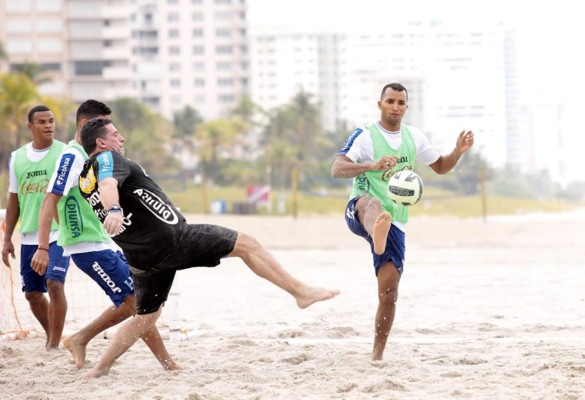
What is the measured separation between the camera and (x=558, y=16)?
3078 inches

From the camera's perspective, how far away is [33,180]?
24.8 ft

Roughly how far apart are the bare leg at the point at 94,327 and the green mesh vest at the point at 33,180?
97 cm

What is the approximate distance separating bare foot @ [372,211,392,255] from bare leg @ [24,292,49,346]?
116 inches

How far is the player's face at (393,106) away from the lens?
263 inches

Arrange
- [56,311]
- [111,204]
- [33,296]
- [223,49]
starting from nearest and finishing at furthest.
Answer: [111,204] < [56,311] < [33,296] < [223,49]

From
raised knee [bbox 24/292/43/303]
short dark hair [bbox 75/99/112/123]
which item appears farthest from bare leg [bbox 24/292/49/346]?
short dark hair [bbox 75/99/112/123]

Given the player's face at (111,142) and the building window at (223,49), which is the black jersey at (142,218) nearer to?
the player's face at (111,142)

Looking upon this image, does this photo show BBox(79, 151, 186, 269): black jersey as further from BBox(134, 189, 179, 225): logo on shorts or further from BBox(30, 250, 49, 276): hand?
BBox(30, 250, 49, 276): hand

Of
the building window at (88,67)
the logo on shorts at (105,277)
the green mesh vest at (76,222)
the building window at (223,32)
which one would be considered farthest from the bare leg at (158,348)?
the building window at (223,32)

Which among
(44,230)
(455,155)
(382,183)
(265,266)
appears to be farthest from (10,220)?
(455,155)

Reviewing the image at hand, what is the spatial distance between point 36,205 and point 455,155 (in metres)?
3.11

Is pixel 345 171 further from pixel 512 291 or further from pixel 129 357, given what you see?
pixel 512 291

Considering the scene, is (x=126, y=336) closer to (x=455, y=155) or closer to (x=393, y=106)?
(x=393, y=106)

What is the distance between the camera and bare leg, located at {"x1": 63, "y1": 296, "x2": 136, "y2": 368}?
690 cm
